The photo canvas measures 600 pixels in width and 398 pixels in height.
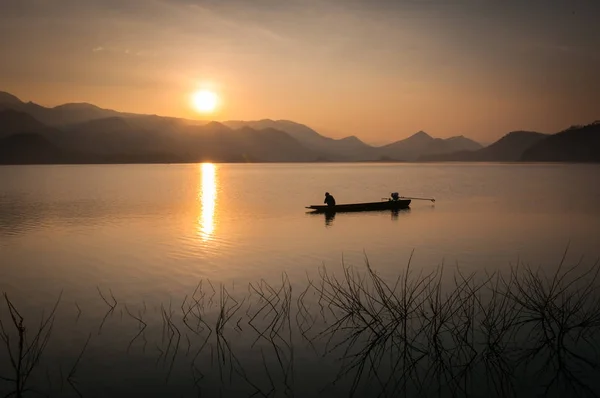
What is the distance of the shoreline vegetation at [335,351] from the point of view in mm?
10289

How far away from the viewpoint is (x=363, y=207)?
4538cm

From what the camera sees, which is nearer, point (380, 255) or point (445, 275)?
point (445, 275)

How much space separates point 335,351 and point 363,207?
34.0 meters

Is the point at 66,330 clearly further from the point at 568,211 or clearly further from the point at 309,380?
the point at 568,211

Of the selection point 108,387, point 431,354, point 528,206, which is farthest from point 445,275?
point 528,206

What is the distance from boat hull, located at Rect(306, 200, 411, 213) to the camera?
4306cm

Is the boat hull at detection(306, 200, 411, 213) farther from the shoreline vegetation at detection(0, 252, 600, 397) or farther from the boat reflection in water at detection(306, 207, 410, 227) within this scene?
the shoreline vegetation at detection(0, 252, 600, 397)

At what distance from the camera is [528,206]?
51469 mm

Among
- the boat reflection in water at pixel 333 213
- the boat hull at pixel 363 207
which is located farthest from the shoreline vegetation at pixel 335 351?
the boat hull at pixel 363 207

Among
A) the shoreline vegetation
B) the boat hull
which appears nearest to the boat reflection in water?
the boat hull

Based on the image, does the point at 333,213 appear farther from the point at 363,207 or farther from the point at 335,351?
the point at 335,351

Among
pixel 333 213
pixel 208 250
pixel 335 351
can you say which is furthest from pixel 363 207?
pixel 335 351

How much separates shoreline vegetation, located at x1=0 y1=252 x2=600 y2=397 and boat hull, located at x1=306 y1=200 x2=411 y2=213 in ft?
90.7

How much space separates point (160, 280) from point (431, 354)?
12.3m
